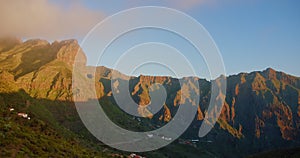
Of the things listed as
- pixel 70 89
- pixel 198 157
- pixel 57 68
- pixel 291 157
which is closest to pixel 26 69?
pixel 57 68

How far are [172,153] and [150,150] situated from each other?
1736 centimetres

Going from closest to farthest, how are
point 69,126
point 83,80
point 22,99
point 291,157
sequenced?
point 291,157 < point 22,99 < point 69,126 < point 83,80

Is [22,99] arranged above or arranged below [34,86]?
below

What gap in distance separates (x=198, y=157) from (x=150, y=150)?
4293 cm

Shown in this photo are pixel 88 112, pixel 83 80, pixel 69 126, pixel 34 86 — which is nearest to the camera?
pixel 69 126

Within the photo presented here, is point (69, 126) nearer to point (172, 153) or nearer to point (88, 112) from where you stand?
point (88, 112)

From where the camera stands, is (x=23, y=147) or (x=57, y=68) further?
(x=57, y=68)

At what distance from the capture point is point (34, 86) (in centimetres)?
16975

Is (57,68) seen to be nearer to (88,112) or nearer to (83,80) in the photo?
(83,80)

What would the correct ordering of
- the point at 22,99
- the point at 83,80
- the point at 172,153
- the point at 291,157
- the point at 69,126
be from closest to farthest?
the point at 291,157
the point at 22,99
the point at 69,126
the point at 172,153
the point at 83,80

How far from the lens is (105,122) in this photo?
138375mm

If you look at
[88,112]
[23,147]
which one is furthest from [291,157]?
[88,112]

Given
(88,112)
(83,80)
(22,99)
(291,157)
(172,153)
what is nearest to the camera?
(291,157)

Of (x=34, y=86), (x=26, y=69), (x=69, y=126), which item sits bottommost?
(x=69, y=126)
